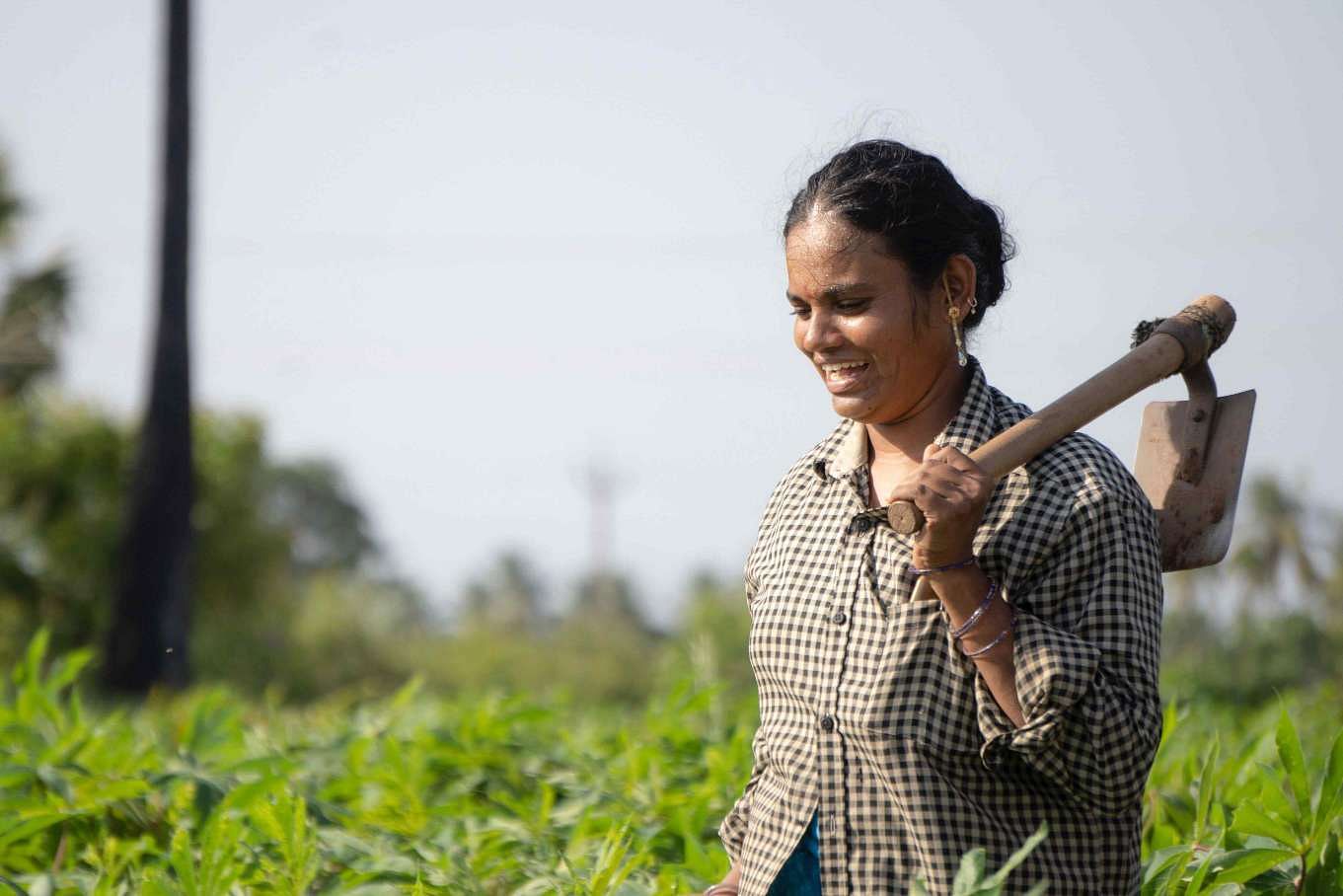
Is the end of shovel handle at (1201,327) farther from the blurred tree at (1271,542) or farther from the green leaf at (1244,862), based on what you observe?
the blurred tree at (1271,542)

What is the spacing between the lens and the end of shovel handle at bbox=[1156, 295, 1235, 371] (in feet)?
7.12

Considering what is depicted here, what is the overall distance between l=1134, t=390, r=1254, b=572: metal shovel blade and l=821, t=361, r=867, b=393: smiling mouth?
520 mm

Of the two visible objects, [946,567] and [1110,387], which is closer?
[946,567]

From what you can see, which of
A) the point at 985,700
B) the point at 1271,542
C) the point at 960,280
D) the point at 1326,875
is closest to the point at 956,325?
the point at 960,280

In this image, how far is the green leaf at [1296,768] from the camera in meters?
2.39

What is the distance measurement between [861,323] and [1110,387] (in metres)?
0.34

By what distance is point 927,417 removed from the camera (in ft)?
7.19

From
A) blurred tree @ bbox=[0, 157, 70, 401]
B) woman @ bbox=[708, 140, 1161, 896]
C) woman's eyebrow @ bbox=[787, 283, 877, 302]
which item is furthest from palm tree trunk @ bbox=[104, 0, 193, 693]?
woman's eyebrow @ bbox=[787, 283, 877, 302]

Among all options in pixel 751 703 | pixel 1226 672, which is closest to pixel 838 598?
pixel 751 703

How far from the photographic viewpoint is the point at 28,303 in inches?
793

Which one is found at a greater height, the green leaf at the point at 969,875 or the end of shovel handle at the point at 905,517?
the end of shovel handle at the point at 905,517

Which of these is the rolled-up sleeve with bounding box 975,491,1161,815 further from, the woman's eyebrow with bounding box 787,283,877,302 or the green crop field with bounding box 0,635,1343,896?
the woman's eyebrow with bounding box 787,283,877,302

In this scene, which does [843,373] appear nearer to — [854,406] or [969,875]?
[854,406]

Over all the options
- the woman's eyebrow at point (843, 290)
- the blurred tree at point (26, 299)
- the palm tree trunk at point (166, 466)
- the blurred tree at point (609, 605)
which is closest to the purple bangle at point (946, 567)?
the woman's eyebrow at point (843, 290)
